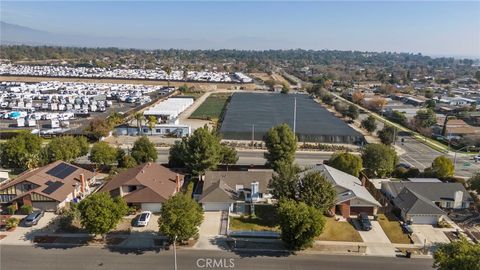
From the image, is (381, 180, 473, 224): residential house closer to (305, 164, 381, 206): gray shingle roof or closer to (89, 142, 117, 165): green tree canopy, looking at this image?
(305, 164, 381, 206): gray shingle roof

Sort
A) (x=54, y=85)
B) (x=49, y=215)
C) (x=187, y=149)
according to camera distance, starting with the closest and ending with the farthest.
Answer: (x=49, y=215) < (x=187, y=149) < (x=54, y=85)

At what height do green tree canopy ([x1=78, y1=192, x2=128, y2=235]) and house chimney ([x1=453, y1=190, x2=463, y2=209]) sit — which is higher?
green tree canopy ([x1=78, y1=192, x2=128, y2=235])

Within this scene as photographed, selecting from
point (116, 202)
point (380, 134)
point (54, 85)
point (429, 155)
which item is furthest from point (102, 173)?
point (54, 85)

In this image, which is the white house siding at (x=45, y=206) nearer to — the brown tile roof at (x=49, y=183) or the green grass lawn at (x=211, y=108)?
the brown tile roof at (x=49, y=183)

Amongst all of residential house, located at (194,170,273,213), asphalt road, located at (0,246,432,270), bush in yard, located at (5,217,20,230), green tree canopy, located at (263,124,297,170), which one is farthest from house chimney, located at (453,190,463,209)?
bush in yard, located at (5,217,20,230)

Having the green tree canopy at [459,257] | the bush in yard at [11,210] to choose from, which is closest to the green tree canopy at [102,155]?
the bush in yard at [11,210]

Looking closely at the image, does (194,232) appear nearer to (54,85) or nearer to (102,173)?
(102,173)

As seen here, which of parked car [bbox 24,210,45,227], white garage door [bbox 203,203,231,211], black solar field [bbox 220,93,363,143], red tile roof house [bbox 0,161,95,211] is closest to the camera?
parked car [bbox 24,210,45,227]
